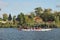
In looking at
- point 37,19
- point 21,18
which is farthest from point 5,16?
point 37,19

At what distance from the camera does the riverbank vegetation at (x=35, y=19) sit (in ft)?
385

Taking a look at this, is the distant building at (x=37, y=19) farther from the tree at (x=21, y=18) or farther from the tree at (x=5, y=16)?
the tree at (x=5, y=16)

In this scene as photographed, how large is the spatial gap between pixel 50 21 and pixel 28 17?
11.5 m

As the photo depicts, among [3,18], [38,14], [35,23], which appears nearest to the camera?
[35,23]

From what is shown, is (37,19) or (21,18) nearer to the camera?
(21,18)

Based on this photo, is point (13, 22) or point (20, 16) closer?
point (20, 16)

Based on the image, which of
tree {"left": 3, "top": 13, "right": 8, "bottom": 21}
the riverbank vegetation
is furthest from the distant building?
tree {"left": 3, "top": 13, "right": 8, "bottom": 21}

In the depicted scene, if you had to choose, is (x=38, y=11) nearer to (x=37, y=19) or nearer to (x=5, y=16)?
(x=37, y=19)

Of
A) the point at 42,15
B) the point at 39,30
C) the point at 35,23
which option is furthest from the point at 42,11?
the point at 39,30

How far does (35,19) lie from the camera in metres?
120

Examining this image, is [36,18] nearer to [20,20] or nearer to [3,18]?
[20,20]

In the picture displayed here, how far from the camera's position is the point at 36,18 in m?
121

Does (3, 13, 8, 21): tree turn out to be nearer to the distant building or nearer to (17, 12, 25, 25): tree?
(17, 12, 25, 25): tree

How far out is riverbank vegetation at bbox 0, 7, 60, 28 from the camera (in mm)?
117375
